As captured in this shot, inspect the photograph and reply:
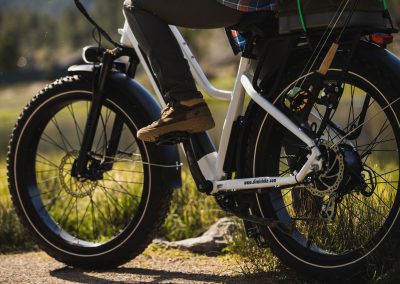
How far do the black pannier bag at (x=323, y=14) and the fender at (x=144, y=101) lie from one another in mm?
1096

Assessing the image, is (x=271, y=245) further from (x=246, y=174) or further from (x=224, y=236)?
(x=224, y=236)

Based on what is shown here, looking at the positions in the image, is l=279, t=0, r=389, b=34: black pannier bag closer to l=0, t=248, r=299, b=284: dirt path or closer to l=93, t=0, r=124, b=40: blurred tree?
l=0, t=248, r=299, b=284: dirt path

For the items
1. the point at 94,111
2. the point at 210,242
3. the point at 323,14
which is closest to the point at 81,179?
the point at 94,111

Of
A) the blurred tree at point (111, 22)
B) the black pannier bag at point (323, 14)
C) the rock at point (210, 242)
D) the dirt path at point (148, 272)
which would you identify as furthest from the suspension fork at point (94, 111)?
the black pannier bag at point (323, 14)

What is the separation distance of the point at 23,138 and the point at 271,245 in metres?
A: 1.66

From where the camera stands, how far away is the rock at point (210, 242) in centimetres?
557

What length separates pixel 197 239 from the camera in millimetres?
5688

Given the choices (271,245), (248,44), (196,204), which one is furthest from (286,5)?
(196,204)

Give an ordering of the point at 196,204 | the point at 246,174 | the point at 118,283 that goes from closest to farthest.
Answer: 1. the point at 246,174
2. the point at 118,283
3. the point at 196,204

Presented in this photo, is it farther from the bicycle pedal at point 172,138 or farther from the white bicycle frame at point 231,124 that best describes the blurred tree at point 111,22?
the bicycle pedal at point 172,138

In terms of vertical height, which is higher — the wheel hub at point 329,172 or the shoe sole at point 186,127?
the shoe sole at point 186,127

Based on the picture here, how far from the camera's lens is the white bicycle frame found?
4066 millimetres

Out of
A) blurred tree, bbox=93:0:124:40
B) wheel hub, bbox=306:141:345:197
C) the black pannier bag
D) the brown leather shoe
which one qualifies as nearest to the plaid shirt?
the black pannier bag

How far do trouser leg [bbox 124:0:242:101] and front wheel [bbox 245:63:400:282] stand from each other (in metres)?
0.38
